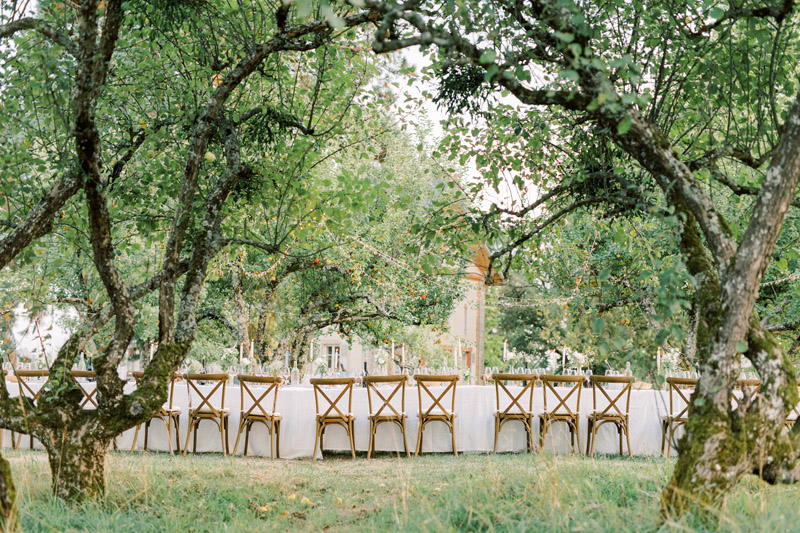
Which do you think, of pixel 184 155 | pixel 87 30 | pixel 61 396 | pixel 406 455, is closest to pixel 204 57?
pixel 184 155

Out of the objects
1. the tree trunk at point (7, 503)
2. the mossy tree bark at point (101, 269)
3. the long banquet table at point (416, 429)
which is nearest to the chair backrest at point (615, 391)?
the long banquet table at point (416, 429)

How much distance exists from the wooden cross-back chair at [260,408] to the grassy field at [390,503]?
208cm

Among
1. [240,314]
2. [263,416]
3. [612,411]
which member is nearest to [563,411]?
[612,411]

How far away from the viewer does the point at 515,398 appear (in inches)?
317

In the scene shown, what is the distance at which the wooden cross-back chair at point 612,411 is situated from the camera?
7.96 m

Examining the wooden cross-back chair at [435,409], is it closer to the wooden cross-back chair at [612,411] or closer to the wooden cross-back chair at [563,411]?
the wooden cross-back chair at [563,411]

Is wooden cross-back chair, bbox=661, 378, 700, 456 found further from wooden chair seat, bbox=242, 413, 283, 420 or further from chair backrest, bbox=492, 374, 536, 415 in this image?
wooden chair seat, bbox=242, 413, 283, 420

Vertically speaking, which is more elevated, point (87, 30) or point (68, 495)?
point (87, 30)

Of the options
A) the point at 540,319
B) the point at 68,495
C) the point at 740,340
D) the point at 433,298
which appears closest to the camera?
A: the point at 740,340

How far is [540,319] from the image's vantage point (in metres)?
29.8

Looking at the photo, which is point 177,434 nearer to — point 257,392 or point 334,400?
point 257,392

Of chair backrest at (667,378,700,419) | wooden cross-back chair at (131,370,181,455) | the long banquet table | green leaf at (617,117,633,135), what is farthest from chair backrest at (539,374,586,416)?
green leaf at (617,117,633,135)

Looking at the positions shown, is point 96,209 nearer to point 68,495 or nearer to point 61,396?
point 61,396

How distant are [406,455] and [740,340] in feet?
18.5
